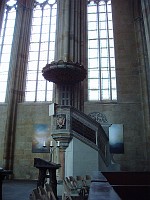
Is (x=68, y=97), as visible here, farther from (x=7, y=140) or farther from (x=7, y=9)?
(x=7, y=9)

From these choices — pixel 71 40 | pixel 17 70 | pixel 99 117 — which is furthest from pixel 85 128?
pixel 17 70

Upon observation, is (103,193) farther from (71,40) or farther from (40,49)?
(40,49)

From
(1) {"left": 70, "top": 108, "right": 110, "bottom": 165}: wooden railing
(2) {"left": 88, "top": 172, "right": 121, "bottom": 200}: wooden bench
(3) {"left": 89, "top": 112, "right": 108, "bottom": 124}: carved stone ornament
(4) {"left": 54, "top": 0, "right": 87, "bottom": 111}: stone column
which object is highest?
(4) {"left": 54, "top": 0, "right": 87, "bottom": 111}: stone column

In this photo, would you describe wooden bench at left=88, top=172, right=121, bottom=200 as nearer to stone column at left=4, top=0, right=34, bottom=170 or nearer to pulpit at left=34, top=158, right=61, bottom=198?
pulpit at left=34, top=158, right=61, bottom=198

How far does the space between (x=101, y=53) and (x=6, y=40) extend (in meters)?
7.19

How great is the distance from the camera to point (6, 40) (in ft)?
55.4

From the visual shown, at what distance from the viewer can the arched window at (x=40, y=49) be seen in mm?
15281

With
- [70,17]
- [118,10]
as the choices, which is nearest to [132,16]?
[118,10]

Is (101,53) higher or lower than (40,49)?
lower

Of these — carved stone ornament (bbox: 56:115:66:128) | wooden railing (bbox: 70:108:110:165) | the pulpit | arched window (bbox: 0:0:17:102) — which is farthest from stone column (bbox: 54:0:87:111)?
the pulpit

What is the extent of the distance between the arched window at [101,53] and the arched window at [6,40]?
586cm

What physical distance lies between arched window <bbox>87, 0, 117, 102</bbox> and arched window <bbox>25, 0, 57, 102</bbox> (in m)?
2.76

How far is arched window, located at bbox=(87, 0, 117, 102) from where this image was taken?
578 inches

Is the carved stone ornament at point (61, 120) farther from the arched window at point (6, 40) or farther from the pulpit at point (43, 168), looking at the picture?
the arched window at point (6, 40)
